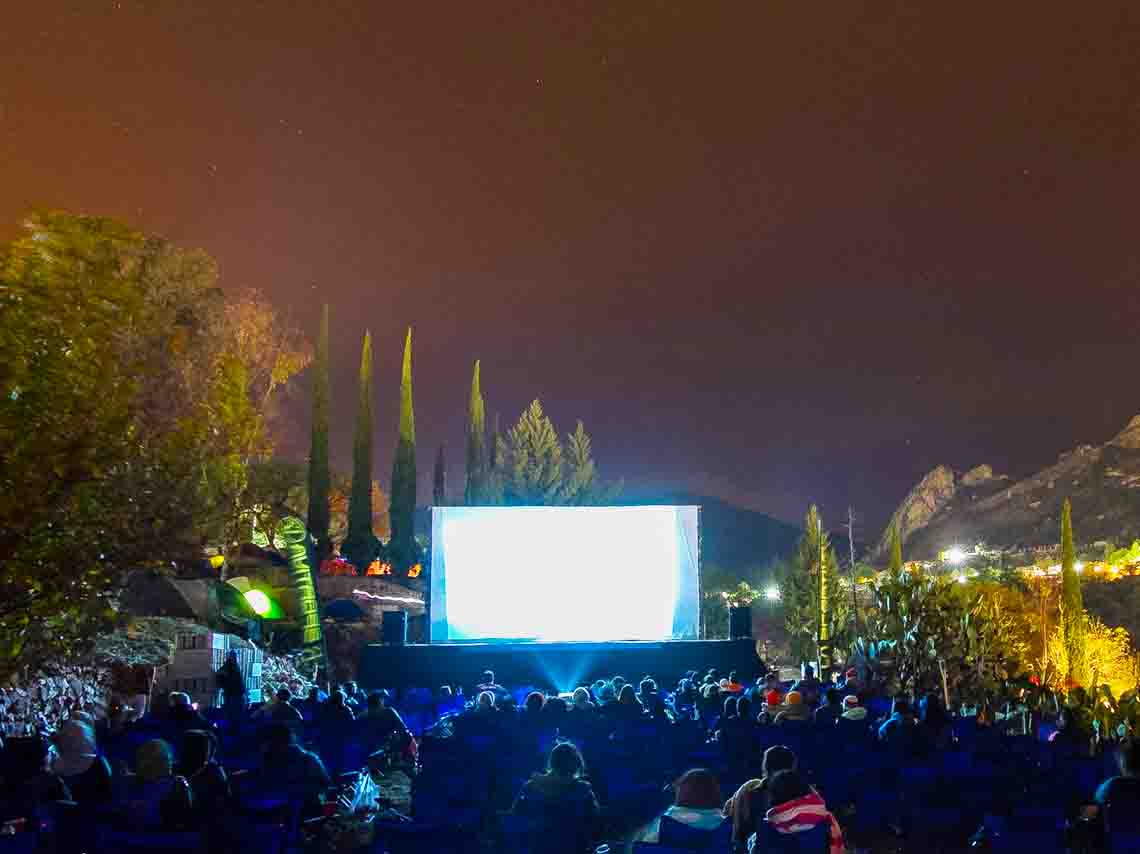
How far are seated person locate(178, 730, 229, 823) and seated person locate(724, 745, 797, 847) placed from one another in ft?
7.89

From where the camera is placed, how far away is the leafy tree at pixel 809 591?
4412 centimetres

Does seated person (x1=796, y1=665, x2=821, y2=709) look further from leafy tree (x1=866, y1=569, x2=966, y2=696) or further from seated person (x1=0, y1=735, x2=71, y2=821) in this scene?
seated person (x1=0, y1=735, x2=71, y2=821)

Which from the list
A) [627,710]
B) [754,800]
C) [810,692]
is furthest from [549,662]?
[754,800]

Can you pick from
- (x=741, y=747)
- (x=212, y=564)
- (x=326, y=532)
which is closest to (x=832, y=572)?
(x=326, y=532)

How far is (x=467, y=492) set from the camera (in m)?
42.5

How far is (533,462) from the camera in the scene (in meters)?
42.3

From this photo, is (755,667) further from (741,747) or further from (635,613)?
(741,747)

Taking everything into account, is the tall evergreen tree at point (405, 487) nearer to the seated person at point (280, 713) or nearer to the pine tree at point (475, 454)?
the pine tree at point (475, 454)

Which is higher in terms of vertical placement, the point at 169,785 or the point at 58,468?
the point at 58,468

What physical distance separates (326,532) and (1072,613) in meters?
22.8

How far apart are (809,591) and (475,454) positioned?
16.0 meters

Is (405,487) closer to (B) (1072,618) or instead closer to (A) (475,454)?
(A) (475,454)

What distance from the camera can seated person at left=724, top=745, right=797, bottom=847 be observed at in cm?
493

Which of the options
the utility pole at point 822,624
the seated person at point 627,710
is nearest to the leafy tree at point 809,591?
the utility pole at point 822,624
